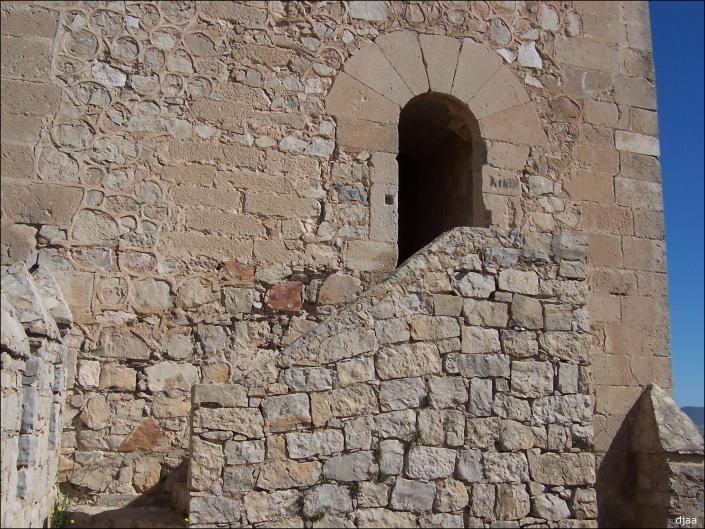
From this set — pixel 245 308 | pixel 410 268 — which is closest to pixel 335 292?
pixel 245 308

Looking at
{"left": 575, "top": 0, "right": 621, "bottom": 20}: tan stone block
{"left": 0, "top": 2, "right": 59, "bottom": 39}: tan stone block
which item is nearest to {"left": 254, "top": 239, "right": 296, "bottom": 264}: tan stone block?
{"left": 0, "top": 2, "right": 59, "bottom": 39}: tan stone block

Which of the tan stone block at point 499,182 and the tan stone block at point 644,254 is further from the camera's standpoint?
the tan stone block at point 644,254

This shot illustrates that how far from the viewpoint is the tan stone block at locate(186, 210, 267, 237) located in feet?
18.5

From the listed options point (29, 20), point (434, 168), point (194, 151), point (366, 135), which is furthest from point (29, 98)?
point (434, 168)

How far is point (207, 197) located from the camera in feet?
18.7

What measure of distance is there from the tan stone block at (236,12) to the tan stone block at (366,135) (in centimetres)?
108

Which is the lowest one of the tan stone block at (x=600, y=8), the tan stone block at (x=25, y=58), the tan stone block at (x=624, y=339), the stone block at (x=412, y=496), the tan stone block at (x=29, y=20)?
the stone block at (x=412, y=496)

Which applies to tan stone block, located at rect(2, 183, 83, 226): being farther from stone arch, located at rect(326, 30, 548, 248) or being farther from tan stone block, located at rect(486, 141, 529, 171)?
tan stone block, located at rect(486, 141, 529, 171)

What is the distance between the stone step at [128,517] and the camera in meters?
4.39

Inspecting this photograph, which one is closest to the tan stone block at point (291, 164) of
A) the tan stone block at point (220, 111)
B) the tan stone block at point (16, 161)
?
the tan stone block at point (220, 111)

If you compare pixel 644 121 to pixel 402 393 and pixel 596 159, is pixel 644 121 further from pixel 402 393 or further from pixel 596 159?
pixel 402 393

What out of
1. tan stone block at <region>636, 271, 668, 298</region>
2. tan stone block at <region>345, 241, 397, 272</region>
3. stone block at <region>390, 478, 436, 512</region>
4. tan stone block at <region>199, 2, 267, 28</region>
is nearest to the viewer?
stone block at <region>390, 478, 436, 512</region>

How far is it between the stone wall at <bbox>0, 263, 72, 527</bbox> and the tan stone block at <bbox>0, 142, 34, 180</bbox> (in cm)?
74

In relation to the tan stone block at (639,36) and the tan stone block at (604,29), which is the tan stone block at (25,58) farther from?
the tan stone block at (639,36)
